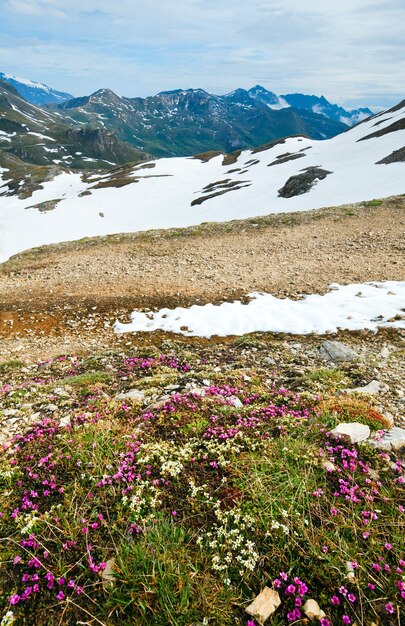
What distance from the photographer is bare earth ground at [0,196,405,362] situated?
12.7 m

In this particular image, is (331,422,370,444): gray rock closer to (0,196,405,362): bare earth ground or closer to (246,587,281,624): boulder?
(246,587,281,624): boulder

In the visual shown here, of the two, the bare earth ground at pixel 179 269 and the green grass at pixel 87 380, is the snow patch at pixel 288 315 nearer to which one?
the bare earth ground at pixel 179 269

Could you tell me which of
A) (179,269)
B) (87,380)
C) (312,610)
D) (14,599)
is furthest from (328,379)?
(179,269)

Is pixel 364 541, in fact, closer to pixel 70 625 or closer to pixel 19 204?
pixel 70 625

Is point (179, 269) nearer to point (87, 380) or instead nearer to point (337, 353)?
point (337, 353)

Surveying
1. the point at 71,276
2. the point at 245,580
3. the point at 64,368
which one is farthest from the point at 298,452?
the point at 71,276

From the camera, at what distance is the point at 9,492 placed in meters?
4.45

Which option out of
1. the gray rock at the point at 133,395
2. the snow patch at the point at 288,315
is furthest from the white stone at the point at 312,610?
the snow patch at the point at 288,315

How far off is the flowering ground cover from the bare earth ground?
613 cm

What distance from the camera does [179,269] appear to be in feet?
58.3

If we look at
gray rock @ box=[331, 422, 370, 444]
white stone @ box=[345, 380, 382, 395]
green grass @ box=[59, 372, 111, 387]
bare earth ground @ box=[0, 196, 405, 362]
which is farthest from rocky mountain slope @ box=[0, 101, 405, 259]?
gray rock @ box=[331, 422, 370, 444]

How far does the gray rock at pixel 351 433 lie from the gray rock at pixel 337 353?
3.75 m

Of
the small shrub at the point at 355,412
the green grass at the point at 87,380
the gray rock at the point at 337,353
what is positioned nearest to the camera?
the small shrub at the point at 355,412

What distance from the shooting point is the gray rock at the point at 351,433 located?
197 inches
